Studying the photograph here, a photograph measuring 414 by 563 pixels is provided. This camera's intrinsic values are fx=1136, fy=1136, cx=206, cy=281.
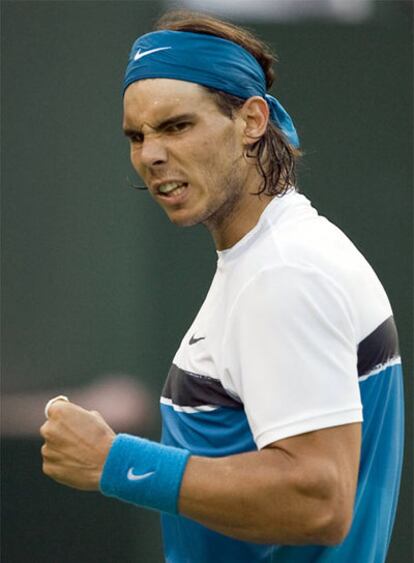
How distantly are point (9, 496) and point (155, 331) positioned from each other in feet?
2.79

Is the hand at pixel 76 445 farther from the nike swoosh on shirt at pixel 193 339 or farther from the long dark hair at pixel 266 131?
the long dark hair at pixel 266 131

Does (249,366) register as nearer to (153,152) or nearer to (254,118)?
(153,152)

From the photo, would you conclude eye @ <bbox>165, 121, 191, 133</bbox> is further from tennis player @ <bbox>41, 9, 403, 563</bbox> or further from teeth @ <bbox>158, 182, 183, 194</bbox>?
teeth @ <bbox>158, 182, 183, 194</bbox>

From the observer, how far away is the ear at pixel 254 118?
8.20ft

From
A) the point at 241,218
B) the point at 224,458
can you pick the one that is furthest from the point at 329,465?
the point at 241,218

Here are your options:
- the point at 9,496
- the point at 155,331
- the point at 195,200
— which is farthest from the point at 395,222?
the point at 195,200

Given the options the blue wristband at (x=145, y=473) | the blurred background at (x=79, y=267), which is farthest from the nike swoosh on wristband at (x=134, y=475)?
the blurred background at (x=79, y=267)

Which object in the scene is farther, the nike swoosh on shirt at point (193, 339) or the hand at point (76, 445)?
the nike swoosh on shirt at point (193, 339)

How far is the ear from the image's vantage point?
2498 mm

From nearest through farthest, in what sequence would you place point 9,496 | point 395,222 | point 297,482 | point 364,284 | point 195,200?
point 297,482 < point 364,284 < point 195,200 < point 9,496 < point 395,222

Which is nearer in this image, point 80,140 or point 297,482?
point 297,482

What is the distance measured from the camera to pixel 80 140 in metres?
A: 4.46

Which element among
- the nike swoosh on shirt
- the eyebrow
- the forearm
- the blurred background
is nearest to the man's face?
the eyebrow

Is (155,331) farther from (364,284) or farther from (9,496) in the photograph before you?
(364,284)
